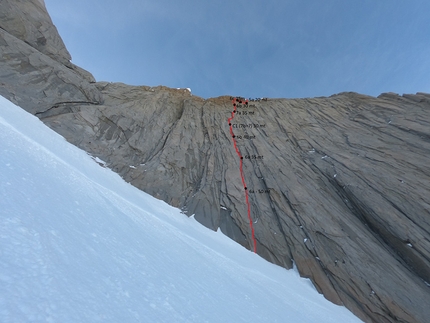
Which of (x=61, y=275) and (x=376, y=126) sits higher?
(x=376, y=126)

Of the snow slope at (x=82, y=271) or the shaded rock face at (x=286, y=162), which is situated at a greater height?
the shaded rock face at (x=286, y=162)

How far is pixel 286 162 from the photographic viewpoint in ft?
66.5

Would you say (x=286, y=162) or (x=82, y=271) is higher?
(x=286, y=162)

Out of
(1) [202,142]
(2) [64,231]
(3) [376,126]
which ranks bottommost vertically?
(2) [64,231]

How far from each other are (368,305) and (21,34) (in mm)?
33820

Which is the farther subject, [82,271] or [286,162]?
[286,162]

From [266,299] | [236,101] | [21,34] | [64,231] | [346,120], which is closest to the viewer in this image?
[64,231]

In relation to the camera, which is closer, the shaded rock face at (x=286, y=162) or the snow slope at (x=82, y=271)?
the snow slope at (x=82, y=271)

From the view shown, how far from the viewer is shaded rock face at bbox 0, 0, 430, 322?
530 inches

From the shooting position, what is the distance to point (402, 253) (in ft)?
44.8

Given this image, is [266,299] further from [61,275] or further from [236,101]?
[236,101]

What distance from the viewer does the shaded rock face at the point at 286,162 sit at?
13473 mm

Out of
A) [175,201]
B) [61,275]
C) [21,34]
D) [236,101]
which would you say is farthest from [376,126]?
[21,34]

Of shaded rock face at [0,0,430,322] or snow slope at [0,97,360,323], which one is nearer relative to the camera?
snow slope at [0,97,360,323]
